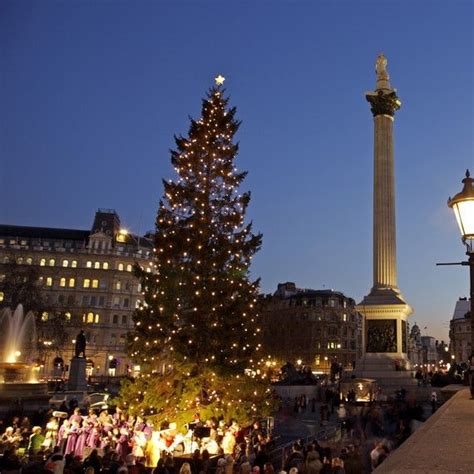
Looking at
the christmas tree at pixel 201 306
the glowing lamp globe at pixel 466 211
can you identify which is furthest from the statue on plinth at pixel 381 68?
the glowing lamp globe at pixel 466 211

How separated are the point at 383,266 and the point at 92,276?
58.4 m

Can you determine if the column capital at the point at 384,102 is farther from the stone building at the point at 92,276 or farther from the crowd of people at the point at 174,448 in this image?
the stone building at the point at 92,276

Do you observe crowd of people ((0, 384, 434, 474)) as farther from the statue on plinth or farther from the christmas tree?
the statue on plinth

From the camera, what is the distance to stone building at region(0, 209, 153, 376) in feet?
284

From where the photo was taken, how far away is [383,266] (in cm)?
4262

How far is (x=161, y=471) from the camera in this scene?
12.7m

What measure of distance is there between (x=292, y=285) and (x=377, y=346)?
85460mm

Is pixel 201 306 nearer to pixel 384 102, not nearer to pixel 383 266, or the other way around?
pixel 383 266

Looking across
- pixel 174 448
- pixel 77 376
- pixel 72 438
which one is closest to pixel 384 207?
pixel 77 376

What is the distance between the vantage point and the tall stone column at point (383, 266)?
129 feet

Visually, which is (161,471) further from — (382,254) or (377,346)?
(382,254)

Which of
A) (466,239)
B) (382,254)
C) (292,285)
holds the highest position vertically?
(292,285)

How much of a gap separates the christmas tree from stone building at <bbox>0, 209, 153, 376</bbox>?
65890 millimetres

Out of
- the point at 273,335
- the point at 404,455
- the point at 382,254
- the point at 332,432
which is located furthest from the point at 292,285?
the point at 404,455
